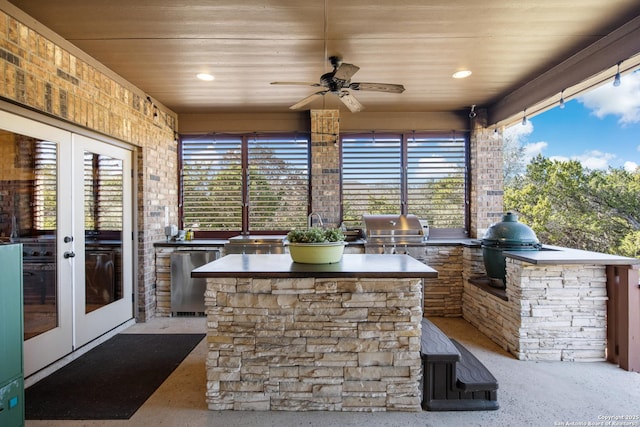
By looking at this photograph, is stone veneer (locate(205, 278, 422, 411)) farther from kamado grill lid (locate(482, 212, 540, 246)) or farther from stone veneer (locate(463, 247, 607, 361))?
kamado grill lid (locate(482, 212, 540, 246))

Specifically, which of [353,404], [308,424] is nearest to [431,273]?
[353,404]

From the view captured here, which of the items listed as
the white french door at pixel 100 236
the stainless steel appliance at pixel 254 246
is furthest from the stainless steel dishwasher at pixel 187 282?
the white french door at pixel 100 236

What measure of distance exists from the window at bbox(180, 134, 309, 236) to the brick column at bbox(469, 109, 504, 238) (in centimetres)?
243

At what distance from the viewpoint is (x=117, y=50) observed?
2.86m

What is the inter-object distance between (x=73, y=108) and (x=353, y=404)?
10.8 ft

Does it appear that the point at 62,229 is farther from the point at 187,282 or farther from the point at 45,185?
the point at 187,282

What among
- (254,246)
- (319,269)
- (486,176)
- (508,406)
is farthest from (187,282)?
(486,176)

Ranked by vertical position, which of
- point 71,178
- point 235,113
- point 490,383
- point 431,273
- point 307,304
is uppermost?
point 235,113

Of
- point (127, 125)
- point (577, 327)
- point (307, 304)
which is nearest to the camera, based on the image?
point (307, 304)

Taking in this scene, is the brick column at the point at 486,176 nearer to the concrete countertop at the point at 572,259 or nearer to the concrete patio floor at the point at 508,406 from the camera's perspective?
the concrete countertop at the point at 572,259

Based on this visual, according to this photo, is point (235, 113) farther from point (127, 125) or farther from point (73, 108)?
point (73, 108)

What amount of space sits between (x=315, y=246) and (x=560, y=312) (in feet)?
7.55

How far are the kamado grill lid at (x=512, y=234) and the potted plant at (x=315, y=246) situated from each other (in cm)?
200

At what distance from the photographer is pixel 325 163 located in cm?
453
